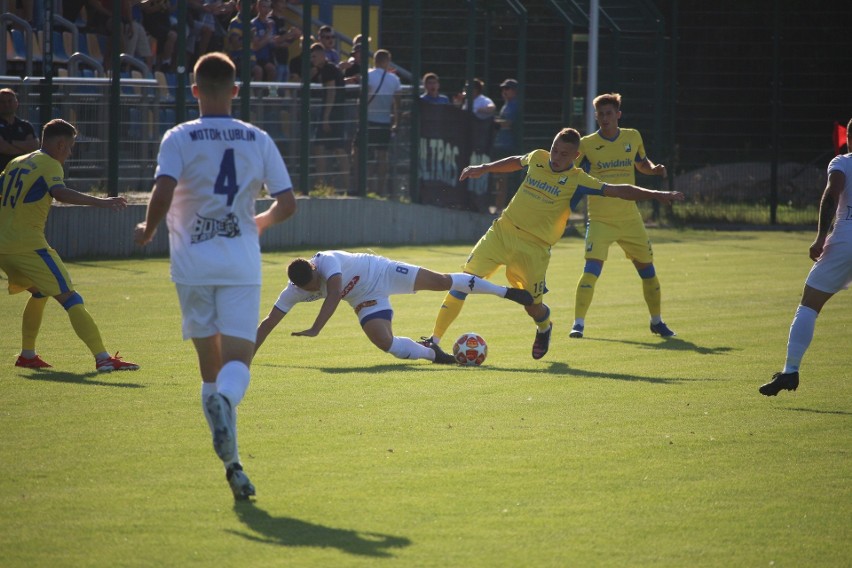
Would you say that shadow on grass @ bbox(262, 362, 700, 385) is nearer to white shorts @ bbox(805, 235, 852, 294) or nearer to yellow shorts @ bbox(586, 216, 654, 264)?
white shorts @ bbox(805, 235, 852, 294)

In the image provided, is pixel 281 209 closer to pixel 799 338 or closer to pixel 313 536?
pixel 313 536

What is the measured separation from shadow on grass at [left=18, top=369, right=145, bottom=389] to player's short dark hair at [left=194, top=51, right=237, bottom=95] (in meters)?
3.58

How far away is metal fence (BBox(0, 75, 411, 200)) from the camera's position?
727 inches

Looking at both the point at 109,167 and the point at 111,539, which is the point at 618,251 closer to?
the point at 109,167

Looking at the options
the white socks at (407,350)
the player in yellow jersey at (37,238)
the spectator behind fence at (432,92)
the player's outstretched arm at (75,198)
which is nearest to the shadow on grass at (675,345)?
the white socks at (407,350)

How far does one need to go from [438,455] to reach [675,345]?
5.40m

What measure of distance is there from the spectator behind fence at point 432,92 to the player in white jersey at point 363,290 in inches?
516

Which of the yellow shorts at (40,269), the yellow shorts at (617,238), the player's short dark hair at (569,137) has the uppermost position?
the player's short dark hair at (569,137)

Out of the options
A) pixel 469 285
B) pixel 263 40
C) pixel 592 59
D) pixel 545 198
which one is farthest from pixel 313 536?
pixel 592 59

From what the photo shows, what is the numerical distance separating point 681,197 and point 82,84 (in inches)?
447

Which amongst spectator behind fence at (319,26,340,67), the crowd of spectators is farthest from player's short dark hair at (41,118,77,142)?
spectator behind fence at (319,26,340,67)

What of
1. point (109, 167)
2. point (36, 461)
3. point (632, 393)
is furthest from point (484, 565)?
point (109, 167)

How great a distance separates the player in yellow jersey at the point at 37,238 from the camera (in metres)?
9.59

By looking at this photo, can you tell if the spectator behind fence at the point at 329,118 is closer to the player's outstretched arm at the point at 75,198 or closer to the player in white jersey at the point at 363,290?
the player in white jersey at the point at 363,290
